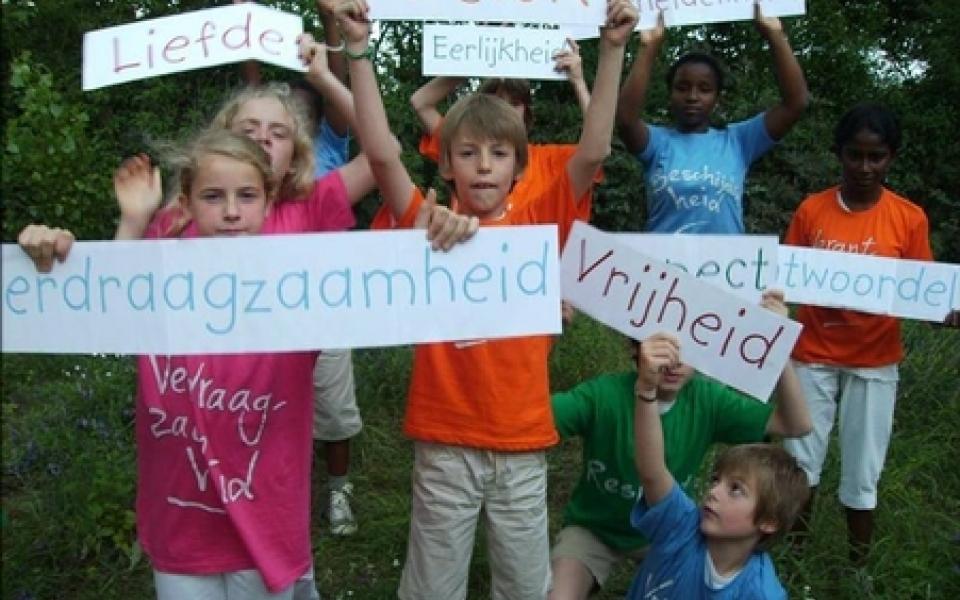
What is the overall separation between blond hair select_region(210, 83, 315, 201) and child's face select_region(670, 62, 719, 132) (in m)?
1.57

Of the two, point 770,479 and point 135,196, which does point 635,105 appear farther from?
point 135,196

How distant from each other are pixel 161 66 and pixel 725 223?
1.95 metres

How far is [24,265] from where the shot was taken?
1845 millimetres

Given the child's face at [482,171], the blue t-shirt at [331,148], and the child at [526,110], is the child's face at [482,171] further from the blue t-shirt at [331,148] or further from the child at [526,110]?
the blue t-shirt at [331,148]

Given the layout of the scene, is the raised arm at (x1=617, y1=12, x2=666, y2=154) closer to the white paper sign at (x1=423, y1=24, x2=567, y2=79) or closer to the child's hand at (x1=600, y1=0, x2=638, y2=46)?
the white paper sign at (x1=423, y1=24, x2=567, y2=79)

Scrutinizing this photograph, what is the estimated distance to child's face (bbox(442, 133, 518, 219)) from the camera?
93.4 inches

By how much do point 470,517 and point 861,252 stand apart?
1683mm

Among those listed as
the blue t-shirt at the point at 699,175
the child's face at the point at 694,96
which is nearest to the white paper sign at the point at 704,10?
the child's face at the point at 694,96

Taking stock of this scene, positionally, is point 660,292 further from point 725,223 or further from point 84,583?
point 84,583

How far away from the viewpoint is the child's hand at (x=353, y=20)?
2.06 m

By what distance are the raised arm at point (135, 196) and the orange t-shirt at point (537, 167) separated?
0.85m

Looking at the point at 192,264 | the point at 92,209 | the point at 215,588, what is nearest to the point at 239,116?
the point at 192,264

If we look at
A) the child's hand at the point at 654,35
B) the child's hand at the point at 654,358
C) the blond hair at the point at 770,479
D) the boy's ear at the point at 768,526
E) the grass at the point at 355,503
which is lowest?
the grass at the point at 355,503

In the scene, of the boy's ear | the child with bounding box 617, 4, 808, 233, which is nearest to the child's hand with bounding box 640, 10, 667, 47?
the child with bounding box 617, 4, 808, 233
